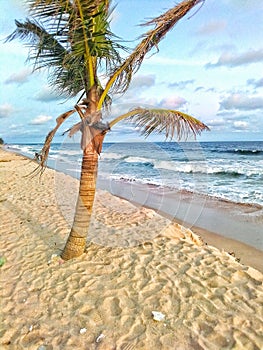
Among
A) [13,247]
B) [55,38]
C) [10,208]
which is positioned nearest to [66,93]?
[55,38]

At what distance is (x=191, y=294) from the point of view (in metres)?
3.78

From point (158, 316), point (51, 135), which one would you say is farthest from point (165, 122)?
point (158, 316)

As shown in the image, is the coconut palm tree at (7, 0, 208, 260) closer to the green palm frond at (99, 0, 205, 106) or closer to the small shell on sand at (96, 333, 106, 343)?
the green palm frond at (99, 0, 205, 106)

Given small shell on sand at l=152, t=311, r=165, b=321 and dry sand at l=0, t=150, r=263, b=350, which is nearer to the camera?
dry sand at l=0, t=150, r=263, b=350

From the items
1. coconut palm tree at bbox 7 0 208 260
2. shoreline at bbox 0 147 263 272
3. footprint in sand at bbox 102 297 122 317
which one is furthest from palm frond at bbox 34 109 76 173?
shoreline at bbox 0 147 263 272

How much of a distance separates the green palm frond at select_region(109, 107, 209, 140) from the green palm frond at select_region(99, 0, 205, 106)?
1.59 ft

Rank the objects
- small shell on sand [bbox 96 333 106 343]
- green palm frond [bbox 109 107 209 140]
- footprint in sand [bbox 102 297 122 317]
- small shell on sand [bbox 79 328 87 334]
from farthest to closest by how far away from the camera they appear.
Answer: green palm frond [bbox 109 107 209 140], footprint in sand [bbox 102 297 122 317], small shell on sand [bbox 79 328 87 334], small shell on sand [bbox 96 333 106 343]

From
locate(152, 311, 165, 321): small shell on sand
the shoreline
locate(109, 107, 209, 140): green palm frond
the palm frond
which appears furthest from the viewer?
the shoreline

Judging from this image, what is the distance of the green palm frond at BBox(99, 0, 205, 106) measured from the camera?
11.6 ft

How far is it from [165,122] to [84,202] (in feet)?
5.31

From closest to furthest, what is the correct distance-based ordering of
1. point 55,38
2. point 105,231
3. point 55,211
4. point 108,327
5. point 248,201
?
1. point 108,327
2. point 55,38
3. point 105,231
4. point 55,211
5. point 248,201

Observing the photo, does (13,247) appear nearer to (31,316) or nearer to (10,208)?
(31,316)

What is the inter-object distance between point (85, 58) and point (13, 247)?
11.4 ft

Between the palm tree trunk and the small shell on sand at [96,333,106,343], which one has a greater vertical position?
the palm tree trunk
